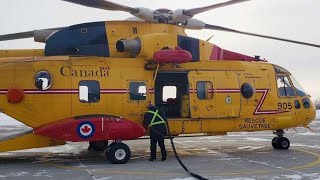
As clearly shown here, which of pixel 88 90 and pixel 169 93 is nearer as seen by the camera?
pixel 88 90

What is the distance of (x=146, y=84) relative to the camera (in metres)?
11.7

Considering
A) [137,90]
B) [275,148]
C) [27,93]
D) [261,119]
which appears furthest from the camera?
[275,148]

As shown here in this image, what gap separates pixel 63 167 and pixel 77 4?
431cm

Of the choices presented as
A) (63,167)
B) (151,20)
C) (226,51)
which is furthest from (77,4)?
(226,51)

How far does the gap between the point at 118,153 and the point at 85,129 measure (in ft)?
3.65

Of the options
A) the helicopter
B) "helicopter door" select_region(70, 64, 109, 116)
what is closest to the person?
the helicopter

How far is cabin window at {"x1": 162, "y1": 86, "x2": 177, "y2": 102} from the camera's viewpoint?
13734 millimetres

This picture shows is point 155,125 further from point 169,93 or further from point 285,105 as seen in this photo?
point 285,105

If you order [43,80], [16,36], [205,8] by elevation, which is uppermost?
[205,8]

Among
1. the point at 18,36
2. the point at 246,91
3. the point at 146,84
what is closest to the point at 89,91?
the point at 146,84

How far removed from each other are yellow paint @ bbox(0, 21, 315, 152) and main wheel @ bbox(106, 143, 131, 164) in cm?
103

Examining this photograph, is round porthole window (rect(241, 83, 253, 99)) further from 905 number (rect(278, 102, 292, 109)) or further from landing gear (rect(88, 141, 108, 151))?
landing gear (rect(88, 141, 108, 151))

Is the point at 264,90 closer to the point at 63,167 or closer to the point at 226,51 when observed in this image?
the point at 226,51

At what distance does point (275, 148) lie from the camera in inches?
552
